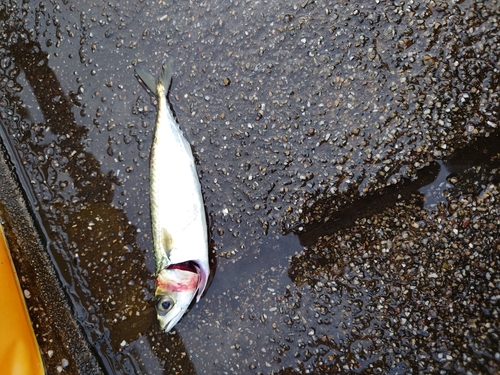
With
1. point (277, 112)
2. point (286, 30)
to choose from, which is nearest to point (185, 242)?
point (277, 112)

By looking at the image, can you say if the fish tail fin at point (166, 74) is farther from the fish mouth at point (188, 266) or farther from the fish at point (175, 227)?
the fish mouth at point (188, 266)

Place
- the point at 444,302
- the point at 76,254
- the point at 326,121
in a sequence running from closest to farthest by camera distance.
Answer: the point at 444,302 → the point at 326,121 → the point at 76,254

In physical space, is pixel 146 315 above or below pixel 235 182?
below

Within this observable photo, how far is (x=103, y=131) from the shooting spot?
290 cm

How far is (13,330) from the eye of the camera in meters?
2.46

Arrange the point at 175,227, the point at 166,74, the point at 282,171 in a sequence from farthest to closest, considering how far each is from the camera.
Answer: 1. the point at 166,74
2. the point at 282,171
3. the point at 175,227

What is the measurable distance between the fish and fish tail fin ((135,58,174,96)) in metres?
0.31

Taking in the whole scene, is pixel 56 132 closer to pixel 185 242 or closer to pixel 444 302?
pixel 185 242

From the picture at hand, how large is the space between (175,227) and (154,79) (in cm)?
116

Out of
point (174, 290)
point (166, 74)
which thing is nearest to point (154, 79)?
point (166, 74)

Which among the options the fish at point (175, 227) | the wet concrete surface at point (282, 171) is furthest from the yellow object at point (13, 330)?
the fish at point (175, 227)

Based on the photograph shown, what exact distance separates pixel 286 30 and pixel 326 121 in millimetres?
752

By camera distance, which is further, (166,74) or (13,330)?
(166,74)

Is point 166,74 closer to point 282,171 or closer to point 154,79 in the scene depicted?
point 154,79
